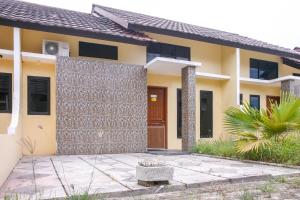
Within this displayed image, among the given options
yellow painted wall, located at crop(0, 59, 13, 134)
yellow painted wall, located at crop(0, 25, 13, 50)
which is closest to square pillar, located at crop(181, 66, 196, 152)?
yellow painted wall, located at crop(0, 59, 13, 134)

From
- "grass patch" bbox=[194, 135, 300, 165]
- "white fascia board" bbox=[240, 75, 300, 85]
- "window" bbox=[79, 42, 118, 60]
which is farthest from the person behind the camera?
"white fascia board" bbox=[240, 75, 300, 85]

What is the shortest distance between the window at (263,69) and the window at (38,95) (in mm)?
9935

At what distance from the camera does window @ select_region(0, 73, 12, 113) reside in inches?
403

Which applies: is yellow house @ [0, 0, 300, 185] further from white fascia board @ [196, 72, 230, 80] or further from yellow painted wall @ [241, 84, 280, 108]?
yellow painted wall @ [241, 84, 280, 108]

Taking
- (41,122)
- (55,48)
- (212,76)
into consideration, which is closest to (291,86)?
(212,76)

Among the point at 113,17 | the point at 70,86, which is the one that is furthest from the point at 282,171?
the point at 113,17

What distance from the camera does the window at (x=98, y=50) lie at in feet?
38.4

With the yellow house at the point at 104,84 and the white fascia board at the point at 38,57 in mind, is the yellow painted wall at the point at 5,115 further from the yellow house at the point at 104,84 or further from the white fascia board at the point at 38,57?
the white fascia board at the point at 38,57

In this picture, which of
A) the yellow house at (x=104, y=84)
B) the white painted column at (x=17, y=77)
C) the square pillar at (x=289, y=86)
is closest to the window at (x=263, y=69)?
the square pillar at (x=289, y=86)

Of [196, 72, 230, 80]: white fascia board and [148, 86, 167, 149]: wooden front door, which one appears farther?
[196, 72, 230, 80]: white fascia board

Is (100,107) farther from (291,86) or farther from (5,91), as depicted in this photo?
(291,86)

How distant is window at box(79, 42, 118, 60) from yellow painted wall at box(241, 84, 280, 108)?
6.81m

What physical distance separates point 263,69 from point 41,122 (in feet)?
36.8

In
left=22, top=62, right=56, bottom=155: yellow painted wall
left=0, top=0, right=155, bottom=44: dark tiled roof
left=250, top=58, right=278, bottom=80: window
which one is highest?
left=0, top=0, right=155, bottom=44: dark tiled roof
